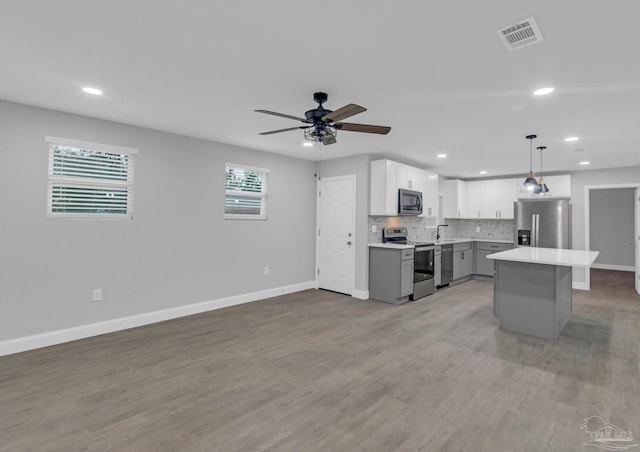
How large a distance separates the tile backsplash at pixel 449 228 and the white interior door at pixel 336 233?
1.49 ft

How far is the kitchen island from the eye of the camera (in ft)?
12.1

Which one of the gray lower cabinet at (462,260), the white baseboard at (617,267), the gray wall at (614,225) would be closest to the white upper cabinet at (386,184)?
the gray lower cabinet at (462,260)

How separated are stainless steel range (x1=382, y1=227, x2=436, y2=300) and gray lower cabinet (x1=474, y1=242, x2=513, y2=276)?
7.05ft

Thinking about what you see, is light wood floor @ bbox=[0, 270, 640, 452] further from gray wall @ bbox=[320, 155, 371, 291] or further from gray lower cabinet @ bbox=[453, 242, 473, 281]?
gray lower cabinet @ bbox=[453, 242, 473, 281]

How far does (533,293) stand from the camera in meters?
3.84

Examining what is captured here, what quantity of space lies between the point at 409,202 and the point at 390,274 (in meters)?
1.45

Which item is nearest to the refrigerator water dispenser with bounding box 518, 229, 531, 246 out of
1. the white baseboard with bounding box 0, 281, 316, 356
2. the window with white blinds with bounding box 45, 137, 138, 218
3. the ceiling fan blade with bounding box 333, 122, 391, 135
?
the white baseboard with bounding box 0, 281, 316, 356

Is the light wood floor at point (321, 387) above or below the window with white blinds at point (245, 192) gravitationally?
below

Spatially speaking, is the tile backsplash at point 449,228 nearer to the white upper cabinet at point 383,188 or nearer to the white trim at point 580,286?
the white upper cabinet at point 383,188

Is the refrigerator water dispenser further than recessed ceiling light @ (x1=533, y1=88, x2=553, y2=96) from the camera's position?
Yes

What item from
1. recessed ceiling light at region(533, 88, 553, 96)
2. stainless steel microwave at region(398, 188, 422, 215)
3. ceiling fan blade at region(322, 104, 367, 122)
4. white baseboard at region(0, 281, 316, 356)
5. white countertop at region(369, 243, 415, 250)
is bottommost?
white baseboard at region(0, 281, 316, 356)

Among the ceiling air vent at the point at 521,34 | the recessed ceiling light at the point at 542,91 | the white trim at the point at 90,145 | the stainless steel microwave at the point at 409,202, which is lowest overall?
the stainless steel microwave at the point at 409,202

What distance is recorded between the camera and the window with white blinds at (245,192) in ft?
16.9

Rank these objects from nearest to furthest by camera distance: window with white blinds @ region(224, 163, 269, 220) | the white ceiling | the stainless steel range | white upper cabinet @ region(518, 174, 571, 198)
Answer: the white ceiling
window with white blinds @ region(224, 163, 269, 220)
the stainless steel range
white upper cabinet @ region(518, 174, 571, 198)
